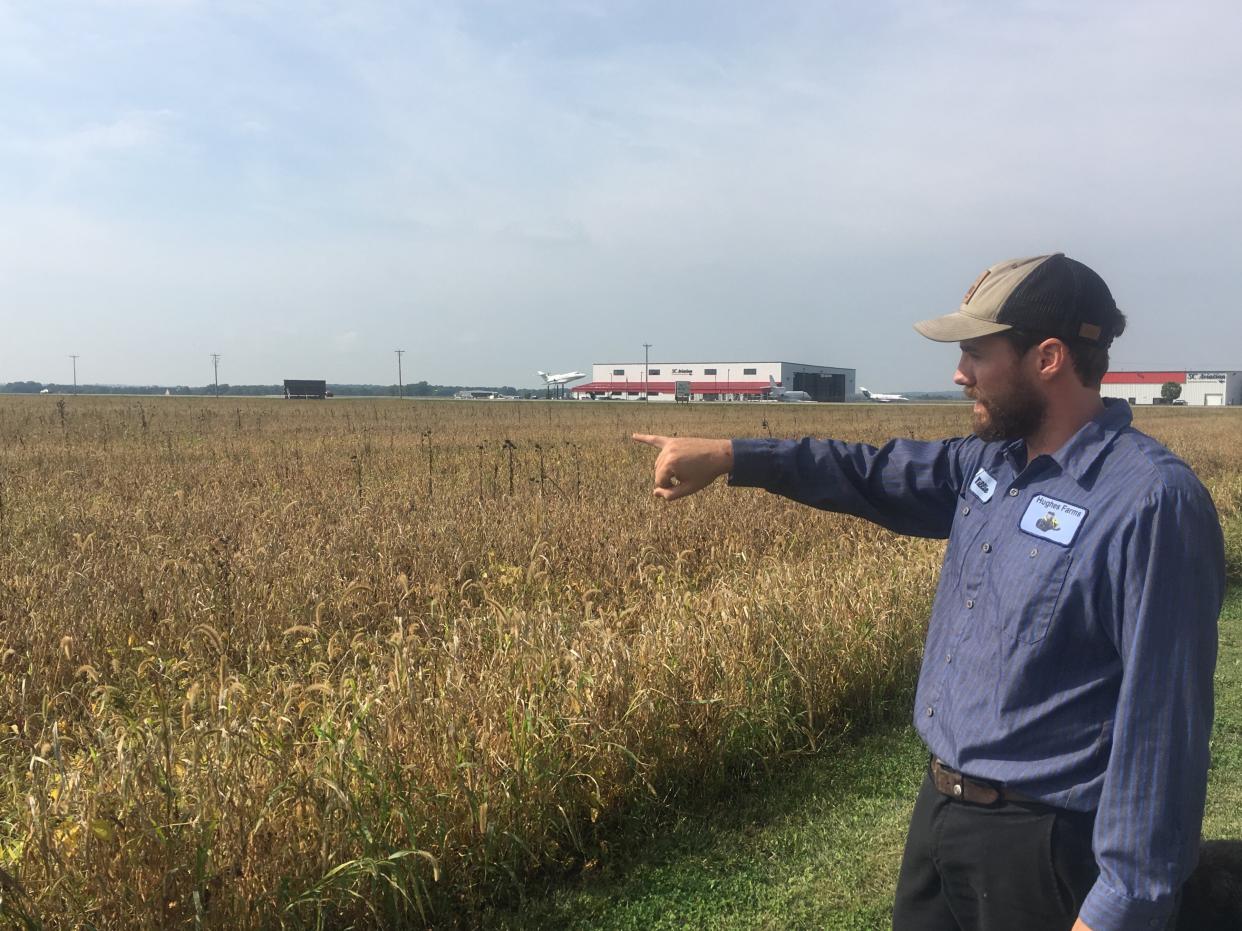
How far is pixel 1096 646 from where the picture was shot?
5.63ft

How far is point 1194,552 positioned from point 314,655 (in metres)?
4.51

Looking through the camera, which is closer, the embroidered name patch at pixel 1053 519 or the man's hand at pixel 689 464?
the embroidered name patch at pixel 1053 519

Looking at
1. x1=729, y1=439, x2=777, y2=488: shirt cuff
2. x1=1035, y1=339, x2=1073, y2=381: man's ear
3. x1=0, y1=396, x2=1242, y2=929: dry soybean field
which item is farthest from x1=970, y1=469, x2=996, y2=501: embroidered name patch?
x1=0, y1=396, x2=1242, y2=929: dry soybean field

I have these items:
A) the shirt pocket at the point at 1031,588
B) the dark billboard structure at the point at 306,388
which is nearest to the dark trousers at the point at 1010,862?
the shirt pocket at the point at 1031,588

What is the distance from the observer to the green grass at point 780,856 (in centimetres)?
324

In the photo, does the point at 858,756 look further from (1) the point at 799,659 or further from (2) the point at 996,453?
(2) the point at 996,453

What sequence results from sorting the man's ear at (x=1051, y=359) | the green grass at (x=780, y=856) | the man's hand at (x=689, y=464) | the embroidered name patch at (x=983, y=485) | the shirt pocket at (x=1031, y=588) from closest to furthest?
the shirt pocket at (x=1031, y=588)
the man's ear at (x=1051, y=359)
the embroidered name patch at (x=983, y=485)
the man's hand at (x=689, y=464)
the green grass at (x=780, y=856)

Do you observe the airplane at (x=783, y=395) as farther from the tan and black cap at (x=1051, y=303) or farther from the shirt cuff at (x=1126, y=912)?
the shirt cuff at (x=1126, y=912)

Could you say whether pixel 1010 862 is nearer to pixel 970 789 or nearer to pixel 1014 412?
pixel 970 789

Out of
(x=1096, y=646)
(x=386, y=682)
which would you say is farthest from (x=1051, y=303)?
(x=386, y=682)

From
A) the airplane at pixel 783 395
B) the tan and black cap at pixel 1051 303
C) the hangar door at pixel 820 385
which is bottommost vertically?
the tan and black cap at pixel 1051 303

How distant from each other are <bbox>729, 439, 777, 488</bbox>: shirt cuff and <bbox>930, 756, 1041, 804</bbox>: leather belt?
85cm

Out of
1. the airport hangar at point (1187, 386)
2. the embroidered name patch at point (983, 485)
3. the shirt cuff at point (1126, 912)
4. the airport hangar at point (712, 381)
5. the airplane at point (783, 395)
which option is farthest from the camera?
the airport hangar at point (712, 381)

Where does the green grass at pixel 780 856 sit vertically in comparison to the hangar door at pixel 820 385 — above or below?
below
